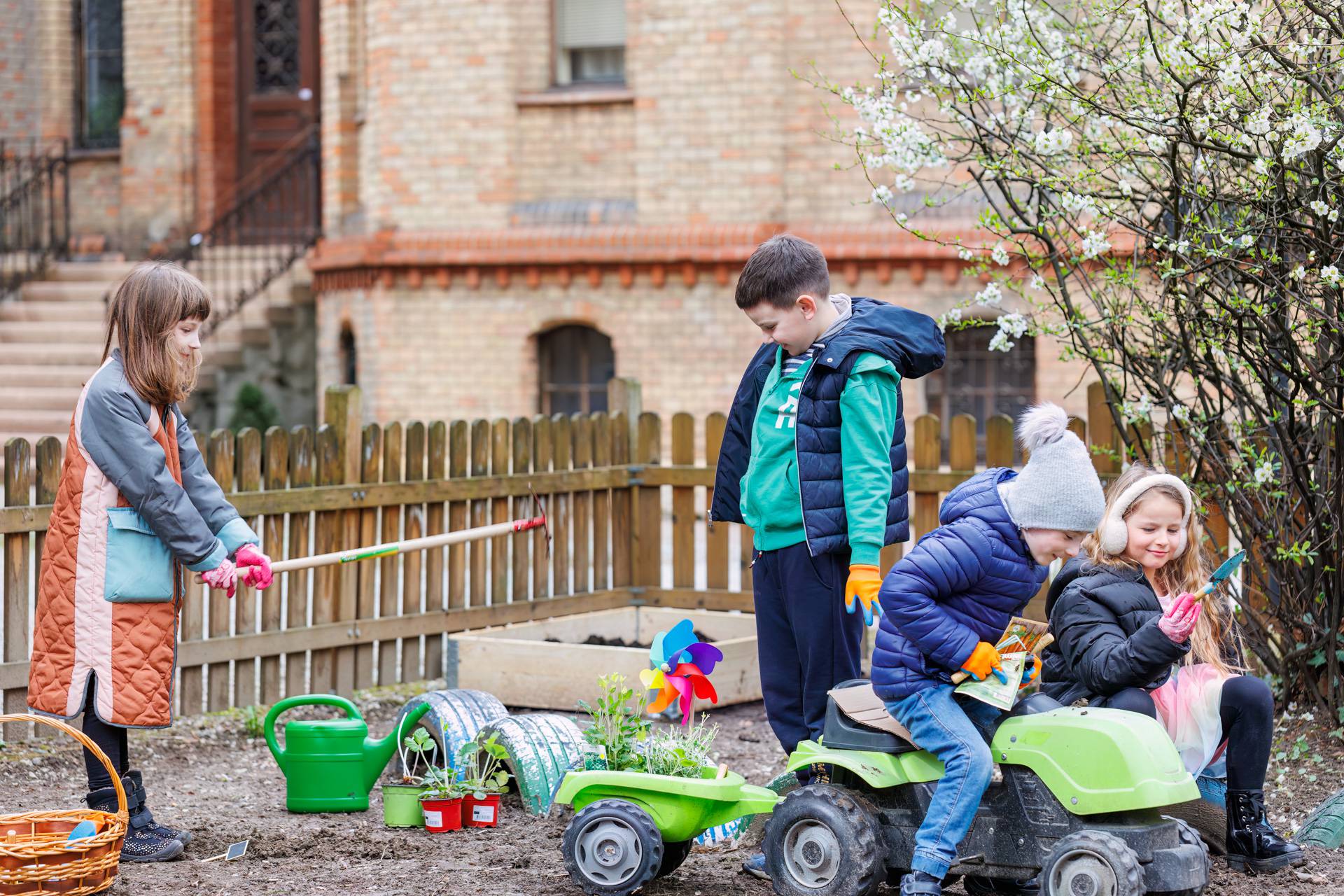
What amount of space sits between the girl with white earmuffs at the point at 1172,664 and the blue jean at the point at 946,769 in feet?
1.85

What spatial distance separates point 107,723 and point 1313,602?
4.15m

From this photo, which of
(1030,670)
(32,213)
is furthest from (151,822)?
(32,213)

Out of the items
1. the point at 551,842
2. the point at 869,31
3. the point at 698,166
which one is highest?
the point at 869,31

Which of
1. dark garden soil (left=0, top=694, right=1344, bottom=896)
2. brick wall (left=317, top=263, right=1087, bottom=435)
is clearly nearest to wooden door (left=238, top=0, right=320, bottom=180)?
brick wall (left=317, top=263, right=1087, bottom=435)

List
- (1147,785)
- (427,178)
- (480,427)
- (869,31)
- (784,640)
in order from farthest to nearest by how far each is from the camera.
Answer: (427,178) → (869,31) → (480,427) → (784,640) → (1147,785)

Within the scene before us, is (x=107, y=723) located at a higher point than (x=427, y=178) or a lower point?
lower

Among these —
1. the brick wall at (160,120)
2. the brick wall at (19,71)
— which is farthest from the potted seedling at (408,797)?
the brick wall at (19,71)

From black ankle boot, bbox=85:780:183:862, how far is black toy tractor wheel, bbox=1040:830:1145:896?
2.55 m

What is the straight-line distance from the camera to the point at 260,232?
17531 millimetres

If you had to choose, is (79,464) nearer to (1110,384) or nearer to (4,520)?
(4,520)

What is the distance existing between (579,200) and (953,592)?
10310mm

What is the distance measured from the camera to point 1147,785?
3775 mm

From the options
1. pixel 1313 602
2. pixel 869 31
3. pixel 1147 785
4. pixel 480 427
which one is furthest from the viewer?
pixel 869 31

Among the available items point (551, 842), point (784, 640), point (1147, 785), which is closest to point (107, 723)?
point (551, 842)
